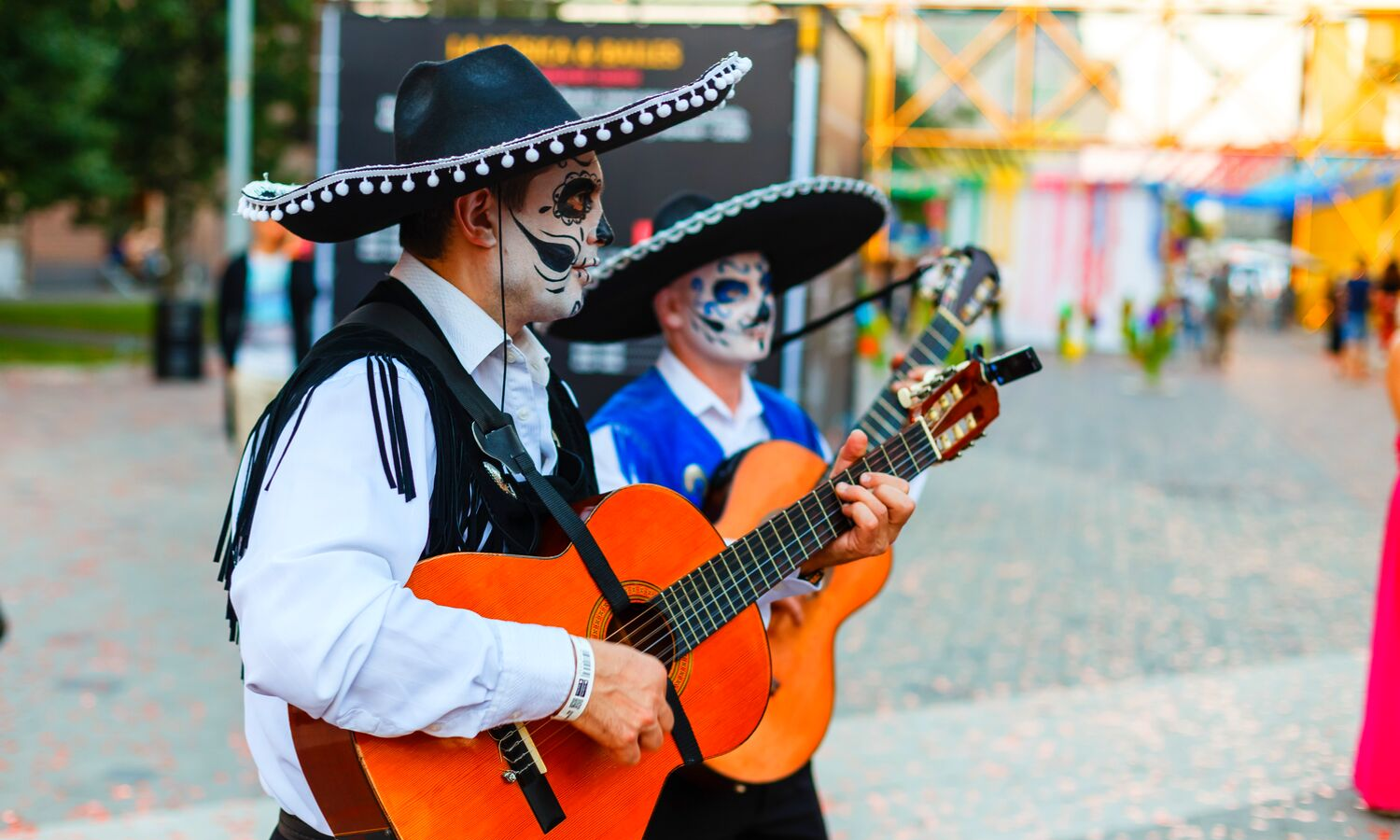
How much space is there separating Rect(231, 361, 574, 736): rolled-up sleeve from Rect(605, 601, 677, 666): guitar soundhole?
0.85 ft

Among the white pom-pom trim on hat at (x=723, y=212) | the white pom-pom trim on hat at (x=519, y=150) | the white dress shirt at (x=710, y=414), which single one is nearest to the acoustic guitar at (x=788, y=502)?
the white dress shirt at (x=710, y=414)

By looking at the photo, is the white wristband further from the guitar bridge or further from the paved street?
the paved street

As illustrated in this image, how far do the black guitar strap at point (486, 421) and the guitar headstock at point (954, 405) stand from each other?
0.67m

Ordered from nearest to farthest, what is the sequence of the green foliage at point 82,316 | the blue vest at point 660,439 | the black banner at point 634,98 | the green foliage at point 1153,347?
1. the blue vest at point 660,439
2. the black banner at point 634,98
3. the green foliage at point 1153,347
4. the green foliage at point 82,316

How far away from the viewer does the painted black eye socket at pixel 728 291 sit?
329cm

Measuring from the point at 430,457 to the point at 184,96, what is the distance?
21.3 meters

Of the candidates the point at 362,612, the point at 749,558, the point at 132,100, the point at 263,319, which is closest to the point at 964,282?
the point at 749,558

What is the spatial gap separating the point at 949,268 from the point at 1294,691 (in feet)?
10.7

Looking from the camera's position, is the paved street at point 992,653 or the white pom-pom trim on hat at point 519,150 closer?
the white pom-pom trim on hat at point 519,150

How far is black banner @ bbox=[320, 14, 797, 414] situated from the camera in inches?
233

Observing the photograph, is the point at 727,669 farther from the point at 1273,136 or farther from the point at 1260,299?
the point at 1260,299

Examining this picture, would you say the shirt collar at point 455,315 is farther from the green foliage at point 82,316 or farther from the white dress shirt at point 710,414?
the green foliage at point 82,316

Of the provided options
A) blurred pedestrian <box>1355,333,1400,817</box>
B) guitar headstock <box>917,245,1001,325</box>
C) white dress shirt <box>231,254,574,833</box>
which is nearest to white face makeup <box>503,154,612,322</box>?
white dress shirt <box>231,254,574,833</box>

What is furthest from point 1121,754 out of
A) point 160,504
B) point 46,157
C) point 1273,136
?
point 1273,136
